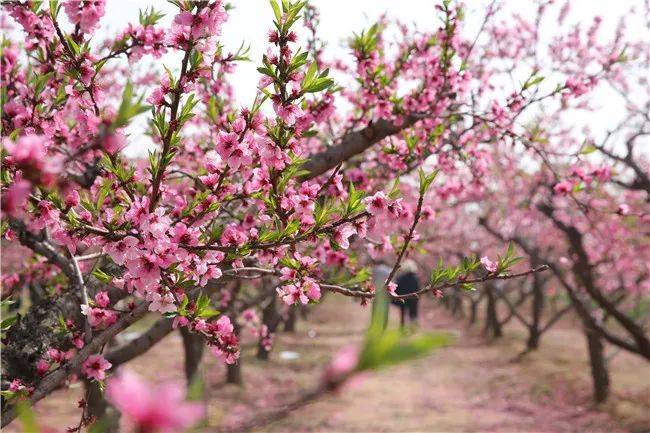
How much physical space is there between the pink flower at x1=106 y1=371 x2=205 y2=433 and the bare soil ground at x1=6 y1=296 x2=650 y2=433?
664 centimetres

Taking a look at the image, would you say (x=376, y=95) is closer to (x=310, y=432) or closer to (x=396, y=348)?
(x=396, y=348)

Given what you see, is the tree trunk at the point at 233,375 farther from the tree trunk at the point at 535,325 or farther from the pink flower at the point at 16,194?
the pink flower at the point at 16,194

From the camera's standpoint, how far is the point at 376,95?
480 cm

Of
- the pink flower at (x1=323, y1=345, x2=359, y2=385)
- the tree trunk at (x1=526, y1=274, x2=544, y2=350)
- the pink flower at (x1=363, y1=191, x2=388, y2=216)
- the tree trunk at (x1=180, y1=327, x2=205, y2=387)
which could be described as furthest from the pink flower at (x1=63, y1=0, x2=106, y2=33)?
the tree trunk at (x1=526, y1=274, x2=544, y2=350)

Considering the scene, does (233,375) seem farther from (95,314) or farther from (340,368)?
(340,368)

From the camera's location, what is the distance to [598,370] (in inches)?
434

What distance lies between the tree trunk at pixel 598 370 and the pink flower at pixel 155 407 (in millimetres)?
11747

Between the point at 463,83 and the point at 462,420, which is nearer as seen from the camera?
the point at 463,83

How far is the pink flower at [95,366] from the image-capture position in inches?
126

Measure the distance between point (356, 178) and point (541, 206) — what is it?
19.9 ft

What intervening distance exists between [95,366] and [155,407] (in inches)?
113

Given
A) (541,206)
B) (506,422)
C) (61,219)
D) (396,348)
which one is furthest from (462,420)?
(396,348)

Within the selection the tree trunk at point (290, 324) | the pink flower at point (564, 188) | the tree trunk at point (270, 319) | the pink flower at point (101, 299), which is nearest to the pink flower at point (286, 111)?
the pink flower at point (101, 299)

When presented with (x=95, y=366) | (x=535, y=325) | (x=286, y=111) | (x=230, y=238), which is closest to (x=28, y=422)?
(x=230, y=238)
